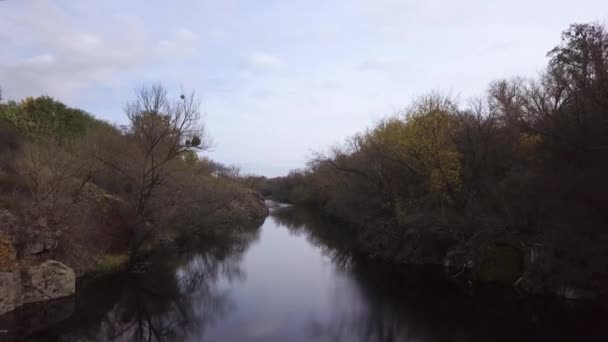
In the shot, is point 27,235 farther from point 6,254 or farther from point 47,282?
point 47,282

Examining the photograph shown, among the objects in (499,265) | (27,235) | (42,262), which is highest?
(27,235)

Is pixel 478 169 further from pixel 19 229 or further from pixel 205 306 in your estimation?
pixel 19 229

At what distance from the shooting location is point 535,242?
17.1m

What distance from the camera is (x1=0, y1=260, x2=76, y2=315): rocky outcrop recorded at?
571 inches

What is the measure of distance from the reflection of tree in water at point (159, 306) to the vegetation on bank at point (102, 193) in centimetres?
217

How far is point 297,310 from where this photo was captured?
15.6 meters

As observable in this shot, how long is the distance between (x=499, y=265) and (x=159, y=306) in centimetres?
1418

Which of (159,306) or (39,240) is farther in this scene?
(39,240)

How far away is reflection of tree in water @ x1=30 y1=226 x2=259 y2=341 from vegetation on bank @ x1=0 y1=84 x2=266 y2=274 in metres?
2.17

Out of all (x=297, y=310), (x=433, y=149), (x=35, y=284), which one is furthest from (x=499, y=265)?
(x=35, y=284)

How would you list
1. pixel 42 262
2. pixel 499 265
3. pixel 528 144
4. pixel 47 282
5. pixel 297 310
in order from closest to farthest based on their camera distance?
pixel 297 310 < pixel 47 282 < pixel 42 262 < pixel 499 265 < pixel 528 144

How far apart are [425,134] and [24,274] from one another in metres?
19.5

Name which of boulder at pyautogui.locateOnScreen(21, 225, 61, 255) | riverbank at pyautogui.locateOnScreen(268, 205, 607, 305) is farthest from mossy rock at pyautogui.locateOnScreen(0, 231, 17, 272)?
riverbank at pyautogui.locateOnScreen(268, 205, 607, 305)

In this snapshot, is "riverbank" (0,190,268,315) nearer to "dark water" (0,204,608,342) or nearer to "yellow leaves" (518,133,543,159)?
"dark water" (0,204,608,342)
